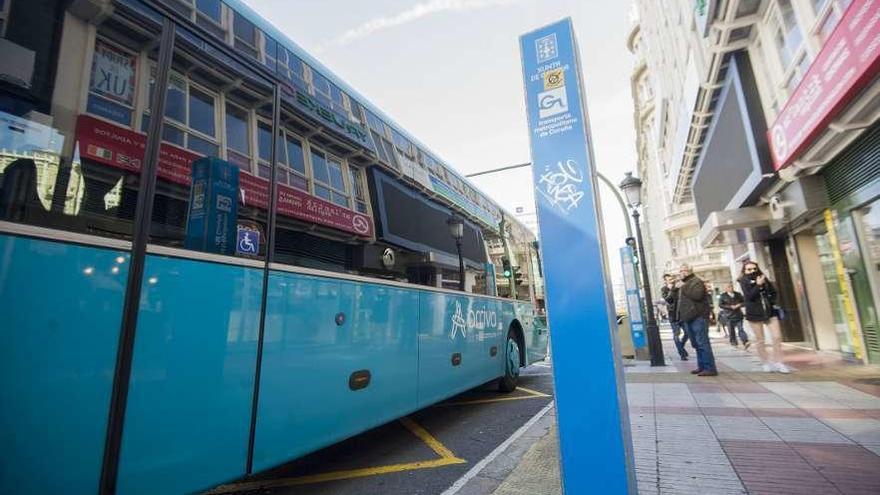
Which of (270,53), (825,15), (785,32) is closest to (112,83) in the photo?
(270,53)

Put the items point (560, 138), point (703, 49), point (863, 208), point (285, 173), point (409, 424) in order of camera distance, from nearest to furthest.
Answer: point (560, 138), point (285, 173), point (409, 424), point (863, 208), point (703, 49)

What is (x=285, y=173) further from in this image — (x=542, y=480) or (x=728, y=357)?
(x=728, y=357)

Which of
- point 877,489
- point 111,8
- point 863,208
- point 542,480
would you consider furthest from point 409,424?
point 863,208

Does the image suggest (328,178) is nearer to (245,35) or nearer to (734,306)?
(245,35)

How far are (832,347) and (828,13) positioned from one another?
7.59 m

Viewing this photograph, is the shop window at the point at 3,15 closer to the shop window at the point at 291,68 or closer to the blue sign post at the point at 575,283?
the shop window at the point at 291,68

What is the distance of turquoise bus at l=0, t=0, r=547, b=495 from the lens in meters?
1.94

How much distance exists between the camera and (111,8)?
2340 millimetres

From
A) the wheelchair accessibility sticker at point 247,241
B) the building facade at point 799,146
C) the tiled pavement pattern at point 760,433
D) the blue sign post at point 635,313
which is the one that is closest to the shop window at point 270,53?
the wheelchair accessibility sticker at point 247,241

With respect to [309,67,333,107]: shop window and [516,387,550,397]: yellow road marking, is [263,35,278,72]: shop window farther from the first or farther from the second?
[516,387,550,397]: yellow road marking

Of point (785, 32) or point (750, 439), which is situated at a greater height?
point (785, 32)

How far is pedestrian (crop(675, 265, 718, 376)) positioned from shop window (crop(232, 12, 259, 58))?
7.70 metres

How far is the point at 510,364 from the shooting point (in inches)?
292

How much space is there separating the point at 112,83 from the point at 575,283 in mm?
2924
